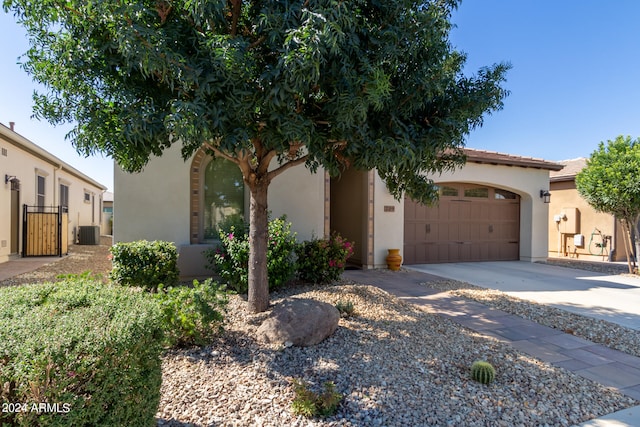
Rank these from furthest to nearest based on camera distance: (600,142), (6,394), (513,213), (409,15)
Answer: (513,213) < (600,142) < (409,15) < (6,394)

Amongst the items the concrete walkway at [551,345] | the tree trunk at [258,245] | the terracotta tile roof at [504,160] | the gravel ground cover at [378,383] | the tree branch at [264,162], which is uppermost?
the terracotta tile roof at [504,160]

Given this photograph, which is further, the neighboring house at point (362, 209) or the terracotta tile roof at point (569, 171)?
the terracotta tile roof at point (569, 171)

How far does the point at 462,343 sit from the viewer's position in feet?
14.4

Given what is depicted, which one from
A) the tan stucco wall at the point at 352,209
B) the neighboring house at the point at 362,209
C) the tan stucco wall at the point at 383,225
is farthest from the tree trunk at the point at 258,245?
the tan stucco wall at the point at 383,225

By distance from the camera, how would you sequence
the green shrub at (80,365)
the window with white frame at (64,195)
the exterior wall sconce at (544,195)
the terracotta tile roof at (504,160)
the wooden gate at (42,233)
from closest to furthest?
the green shrub at (80,365) → the terracotta tile roof at (504,160) → the wooden gate at (42,233) → the exterior wall sconce at (544,195) → the window with white frame at (64,195)

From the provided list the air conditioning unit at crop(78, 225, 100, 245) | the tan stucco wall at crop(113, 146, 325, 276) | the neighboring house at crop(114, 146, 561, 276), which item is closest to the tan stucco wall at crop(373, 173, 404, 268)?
the neighboring house at crop(114, 146, 561, 276)

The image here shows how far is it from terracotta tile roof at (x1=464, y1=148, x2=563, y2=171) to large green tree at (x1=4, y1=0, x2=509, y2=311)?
25.8 feet

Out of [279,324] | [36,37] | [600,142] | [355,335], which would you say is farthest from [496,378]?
[600,142]

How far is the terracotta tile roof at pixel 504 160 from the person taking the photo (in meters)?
11.7

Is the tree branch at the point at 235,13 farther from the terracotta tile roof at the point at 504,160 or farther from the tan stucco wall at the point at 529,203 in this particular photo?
the tan stucco wall at the point at 529,203

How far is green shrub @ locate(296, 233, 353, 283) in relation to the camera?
717 centimetres

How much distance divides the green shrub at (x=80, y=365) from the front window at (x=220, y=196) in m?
5.79

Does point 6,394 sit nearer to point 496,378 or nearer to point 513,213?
point 496,378

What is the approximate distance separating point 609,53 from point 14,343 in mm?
15094
